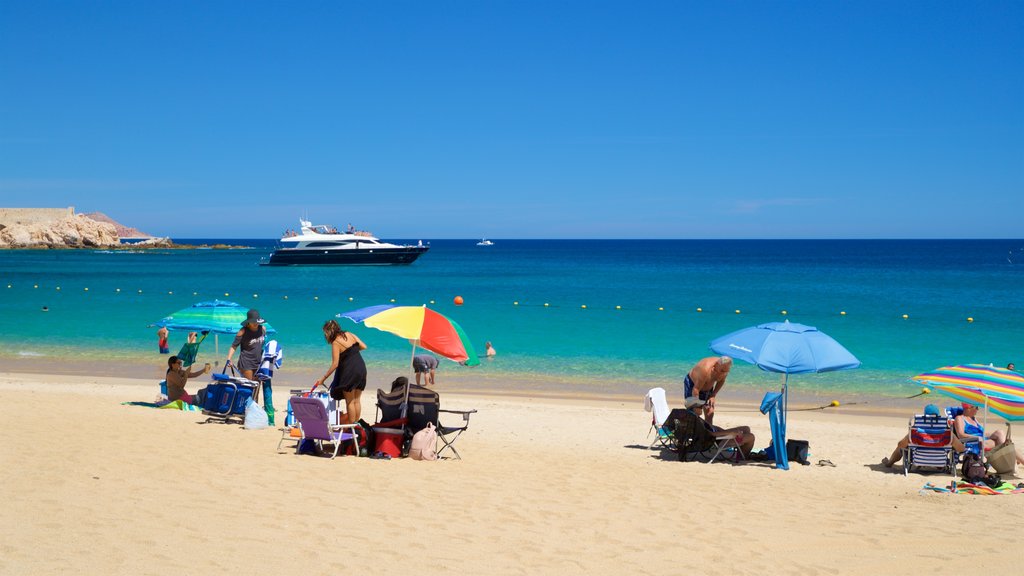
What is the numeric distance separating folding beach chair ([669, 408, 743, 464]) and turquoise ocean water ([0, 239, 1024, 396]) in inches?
284

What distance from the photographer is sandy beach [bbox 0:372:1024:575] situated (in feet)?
18.8

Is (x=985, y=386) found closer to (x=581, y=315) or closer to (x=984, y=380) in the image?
(x=984, y=380)

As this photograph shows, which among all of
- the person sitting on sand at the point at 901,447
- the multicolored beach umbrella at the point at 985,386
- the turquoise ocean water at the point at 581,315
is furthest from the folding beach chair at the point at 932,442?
the turquoise ocean water at the point at 581,315

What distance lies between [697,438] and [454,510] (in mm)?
3732

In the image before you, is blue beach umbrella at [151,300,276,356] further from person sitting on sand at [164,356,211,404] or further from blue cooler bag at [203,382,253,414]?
blue cooler bag at [203,382,253,414]

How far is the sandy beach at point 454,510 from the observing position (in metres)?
5.72

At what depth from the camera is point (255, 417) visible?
1052 centimetres

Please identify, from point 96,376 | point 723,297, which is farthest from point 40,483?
point 723,297

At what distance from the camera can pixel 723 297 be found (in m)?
45.9

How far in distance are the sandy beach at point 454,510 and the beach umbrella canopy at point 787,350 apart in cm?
119

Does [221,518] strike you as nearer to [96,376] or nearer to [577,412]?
[577,412]

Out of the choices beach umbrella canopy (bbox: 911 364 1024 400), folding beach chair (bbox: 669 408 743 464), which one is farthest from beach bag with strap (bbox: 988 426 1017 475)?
folding beach chair (bbox: 669 408 743 464)

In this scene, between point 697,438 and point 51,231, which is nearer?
point 697,438

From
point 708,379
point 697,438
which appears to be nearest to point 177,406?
point 697,438
